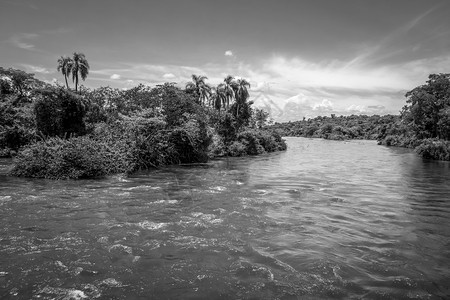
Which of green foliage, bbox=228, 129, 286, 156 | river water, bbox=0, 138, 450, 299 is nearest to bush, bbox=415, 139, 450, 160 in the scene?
green foliage, bbox=228, 129, 286, 156

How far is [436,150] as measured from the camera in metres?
38.9

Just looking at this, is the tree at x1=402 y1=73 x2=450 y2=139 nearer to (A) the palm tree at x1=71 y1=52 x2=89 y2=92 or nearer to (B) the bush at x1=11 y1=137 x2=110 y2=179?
(B) the bush at x1=11 y1=137 x2=110 y2=179

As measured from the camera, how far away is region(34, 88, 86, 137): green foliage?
31.6 m

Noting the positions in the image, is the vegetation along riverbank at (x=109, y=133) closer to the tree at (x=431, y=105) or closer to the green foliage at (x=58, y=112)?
the green foliage at (x=58, y=112)

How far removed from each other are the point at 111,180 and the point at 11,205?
690 centimetres

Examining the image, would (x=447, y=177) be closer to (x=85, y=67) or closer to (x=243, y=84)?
(x=243, y=84)

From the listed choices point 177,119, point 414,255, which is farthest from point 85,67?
point 414,255

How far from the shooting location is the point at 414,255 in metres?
8.00

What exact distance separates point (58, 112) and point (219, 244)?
99.7 ft

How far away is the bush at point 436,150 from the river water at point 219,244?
2670cm

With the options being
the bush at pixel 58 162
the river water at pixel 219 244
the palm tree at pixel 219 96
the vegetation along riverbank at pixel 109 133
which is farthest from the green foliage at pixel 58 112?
the palm tree at pixel 219 96

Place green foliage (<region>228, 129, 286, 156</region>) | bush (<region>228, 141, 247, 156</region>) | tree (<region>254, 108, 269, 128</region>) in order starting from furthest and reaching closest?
tree (<region>254, 108, 269, 128</region>) < green foliage (<region>228, 129, 286, 156</region>) < bush (<region>228, 141, 247, 156</region>)

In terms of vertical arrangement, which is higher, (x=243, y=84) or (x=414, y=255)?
(x=243, y=84)

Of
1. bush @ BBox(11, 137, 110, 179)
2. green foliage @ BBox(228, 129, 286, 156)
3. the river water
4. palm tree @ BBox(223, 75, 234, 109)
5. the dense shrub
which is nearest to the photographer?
the river water
